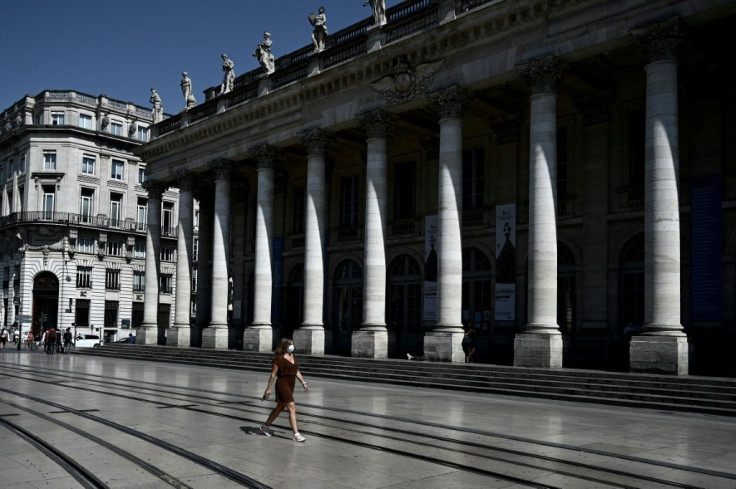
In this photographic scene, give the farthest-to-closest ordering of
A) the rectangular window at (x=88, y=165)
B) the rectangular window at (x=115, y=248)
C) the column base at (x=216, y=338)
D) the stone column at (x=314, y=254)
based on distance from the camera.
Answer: the rectangular window at (x=115, y=248), the rectangular window at (x=88, y=165), the column base at (x=216, y=338), the stone column at (x=314, y=254)

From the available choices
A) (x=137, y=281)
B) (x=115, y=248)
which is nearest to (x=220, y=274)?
(x=115, y=248)

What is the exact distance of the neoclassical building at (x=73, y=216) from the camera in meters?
59.4

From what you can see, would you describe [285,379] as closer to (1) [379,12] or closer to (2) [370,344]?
(2) [370,344]

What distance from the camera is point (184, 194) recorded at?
127 ft

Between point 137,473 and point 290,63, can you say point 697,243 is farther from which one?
point 290,63

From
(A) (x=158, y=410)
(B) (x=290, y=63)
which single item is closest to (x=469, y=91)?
(B) (x=290, y=63)

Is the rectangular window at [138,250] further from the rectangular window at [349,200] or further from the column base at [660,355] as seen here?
the column base at [660,355]

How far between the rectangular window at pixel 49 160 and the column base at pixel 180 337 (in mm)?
30265

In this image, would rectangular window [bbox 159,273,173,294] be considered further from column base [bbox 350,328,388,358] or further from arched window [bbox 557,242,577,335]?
arched window [bbox 557,242,577,335]

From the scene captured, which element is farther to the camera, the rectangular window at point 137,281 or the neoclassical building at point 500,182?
the rectangular window at point 137,281

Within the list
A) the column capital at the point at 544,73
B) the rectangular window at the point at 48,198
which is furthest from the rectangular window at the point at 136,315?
the column capital at the point at 544,73

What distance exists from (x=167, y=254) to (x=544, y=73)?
51586mm

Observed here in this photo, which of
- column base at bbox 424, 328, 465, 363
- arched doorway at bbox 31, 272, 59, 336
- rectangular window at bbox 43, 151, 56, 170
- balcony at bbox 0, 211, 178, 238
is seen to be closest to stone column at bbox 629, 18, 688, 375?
column base at bbox 424, 328, 465, 363

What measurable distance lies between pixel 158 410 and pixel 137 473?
20.8ft
